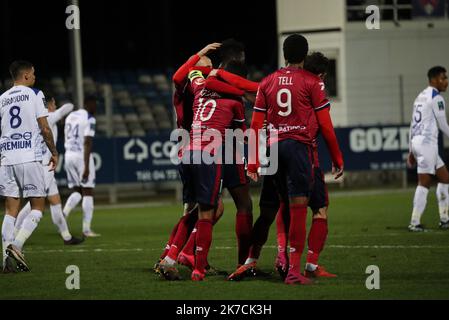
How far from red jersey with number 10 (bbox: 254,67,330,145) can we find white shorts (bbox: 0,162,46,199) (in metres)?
3.48

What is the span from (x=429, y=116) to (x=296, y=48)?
21.1 ft

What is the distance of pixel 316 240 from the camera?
10.7m

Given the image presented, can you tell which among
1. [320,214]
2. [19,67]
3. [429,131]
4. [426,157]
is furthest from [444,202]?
[19,67]

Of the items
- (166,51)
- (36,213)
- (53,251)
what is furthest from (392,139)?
(36,213)

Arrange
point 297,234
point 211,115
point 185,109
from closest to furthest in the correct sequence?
point 297,234, point 211,115, point 185,109

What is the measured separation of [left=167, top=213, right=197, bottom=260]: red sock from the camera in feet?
35.8

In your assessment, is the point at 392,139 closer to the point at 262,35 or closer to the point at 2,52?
the point at 262,35

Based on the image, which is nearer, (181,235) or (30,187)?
(181,235)

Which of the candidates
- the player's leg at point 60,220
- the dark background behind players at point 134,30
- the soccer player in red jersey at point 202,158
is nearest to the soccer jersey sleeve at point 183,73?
the soccer player in red jersey at point 202,158

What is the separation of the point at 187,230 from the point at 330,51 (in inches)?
788

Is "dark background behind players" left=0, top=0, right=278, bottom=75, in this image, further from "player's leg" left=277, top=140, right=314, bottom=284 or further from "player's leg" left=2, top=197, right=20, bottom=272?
"player's leg" left=277, top=140, right=314, bottom=284

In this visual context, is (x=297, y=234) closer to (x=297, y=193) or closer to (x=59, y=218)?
(x=297, y=193)

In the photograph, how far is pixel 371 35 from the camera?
3066cm

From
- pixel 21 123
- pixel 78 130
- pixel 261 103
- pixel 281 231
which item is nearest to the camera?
pixel 261 103
